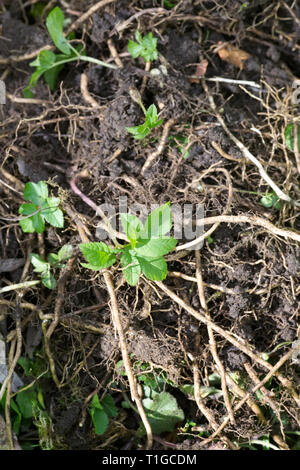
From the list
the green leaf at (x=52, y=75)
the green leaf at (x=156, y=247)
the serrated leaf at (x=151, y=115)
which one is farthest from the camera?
the green leaf at (x=52, y=75)

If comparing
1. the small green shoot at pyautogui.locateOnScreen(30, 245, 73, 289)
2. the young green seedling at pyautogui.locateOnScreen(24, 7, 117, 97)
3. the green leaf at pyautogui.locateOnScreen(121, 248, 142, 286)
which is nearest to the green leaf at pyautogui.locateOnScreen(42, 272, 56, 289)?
the small green shoot at pyautogui.locateOnScreen(30, 245, 73, 289)

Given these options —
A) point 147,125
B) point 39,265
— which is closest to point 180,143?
point 147,125

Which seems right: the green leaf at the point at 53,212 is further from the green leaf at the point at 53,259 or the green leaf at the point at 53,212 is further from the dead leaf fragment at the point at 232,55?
the dead leaf fragment at the point at 232,55

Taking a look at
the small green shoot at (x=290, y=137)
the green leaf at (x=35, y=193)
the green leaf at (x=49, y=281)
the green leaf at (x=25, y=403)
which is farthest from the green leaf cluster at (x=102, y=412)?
the small green shoot at (x=290, y=137)

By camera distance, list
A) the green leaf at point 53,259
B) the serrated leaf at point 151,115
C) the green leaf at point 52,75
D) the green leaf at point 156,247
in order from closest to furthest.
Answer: the green leaf at point 156,247 → the serrated leaf at point 151,115 → the green leaf at point 53,259 → the green leaf at point 52,75

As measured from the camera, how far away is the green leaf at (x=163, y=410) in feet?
4.76

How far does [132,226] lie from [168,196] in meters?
0.20

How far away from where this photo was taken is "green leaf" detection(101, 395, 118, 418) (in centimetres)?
147

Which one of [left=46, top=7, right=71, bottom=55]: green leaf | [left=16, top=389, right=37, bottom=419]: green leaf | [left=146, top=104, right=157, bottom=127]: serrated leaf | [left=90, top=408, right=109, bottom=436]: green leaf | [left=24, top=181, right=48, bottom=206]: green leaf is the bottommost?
[left=90, top=408, right=109, bottom=436]: green leaf

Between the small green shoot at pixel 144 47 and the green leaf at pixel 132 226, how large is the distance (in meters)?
0.51

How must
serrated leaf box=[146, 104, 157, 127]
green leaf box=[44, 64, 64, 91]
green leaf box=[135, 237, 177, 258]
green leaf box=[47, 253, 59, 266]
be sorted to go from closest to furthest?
green leaf box=[135, 237, 177, 258]
serrated leaf box=[146, 104, 157, 127]
green leaf box=[47, 253, 59, 266]
green leaf box=[44, 64, 64, 91]

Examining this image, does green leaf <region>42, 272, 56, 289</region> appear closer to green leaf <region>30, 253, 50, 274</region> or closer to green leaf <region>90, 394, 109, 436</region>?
green leaf <region>30, 253, 50, 274</region>

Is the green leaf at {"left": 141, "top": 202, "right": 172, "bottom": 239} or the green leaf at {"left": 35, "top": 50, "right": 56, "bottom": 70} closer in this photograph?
the green leaf at {"left": 141, "top": 202, "right": 172, "bottom": 239}

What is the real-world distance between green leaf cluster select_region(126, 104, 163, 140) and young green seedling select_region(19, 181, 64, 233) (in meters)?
0.29
